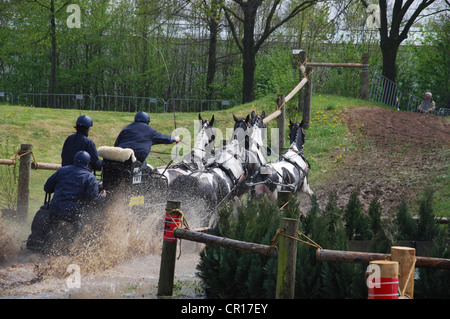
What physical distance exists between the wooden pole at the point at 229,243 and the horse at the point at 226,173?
290 cm

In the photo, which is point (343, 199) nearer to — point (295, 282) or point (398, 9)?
point (295, 282)

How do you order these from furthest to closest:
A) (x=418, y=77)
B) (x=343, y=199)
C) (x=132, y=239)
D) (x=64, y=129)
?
(x=418, y=77)
(x=64, y=129)
(x=343, y=199)
(x=132, y=239)

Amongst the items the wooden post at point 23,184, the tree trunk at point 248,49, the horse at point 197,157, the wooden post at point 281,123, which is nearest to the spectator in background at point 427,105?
the tree trunk at point 248,49

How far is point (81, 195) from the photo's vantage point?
24.5ft

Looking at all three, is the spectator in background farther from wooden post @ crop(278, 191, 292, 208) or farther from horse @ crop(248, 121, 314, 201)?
wooden post @ crop(278, 191, 292, 208)

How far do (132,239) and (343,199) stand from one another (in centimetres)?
585

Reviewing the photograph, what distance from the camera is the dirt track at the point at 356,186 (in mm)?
6195

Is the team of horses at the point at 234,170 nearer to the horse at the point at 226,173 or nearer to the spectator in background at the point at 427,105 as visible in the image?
the horse at the point at 226,173

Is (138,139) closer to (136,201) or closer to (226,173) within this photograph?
(136,201)

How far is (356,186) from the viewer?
10.7m

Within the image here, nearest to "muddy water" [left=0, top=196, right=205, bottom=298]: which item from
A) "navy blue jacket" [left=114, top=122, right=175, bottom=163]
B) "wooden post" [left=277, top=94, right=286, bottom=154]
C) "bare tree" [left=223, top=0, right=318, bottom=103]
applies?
"navy blue jacket" [left=114, top=122, right=175, bottom=163]

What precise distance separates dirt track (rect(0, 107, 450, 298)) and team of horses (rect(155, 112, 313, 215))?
3.23 feet

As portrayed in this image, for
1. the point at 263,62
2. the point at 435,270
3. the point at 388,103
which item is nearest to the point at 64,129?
the point at 388,103

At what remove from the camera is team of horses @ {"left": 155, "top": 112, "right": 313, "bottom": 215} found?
8.66m
